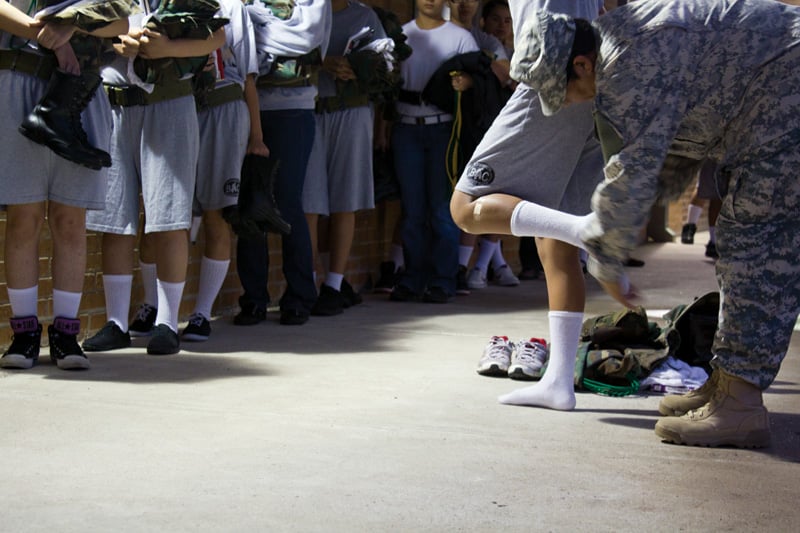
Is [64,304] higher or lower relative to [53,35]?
lower

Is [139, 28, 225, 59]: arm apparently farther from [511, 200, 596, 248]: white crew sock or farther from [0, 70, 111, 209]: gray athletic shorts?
[511, 200, 596, 248]: white crew sock

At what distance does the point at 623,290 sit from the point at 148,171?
2456mm

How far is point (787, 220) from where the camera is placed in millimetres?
3318

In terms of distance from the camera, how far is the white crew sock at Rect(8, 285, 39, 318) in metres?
4.38

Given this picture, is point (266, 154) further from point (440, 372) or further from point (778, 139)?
point (778, 139)

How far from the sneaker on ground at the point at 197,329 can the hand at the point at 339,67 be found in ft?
5.31

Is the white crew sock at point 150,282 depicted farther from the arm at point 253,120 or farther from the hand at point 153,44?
the hand at point 153,44

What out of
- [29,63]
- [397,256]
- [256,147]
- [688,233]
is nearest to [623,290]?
[29,63]

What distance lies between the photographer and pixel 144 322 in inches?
209

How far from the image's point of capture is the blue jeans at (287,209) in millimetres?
5836

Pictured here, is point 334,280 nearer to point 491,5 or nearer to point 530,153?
point 491,5

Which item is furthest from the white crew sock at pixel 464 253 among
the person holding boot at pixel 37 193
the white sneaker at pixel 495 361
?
the person holding boot at pixel 37 193

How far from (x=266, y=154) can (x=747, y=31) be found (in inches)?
109

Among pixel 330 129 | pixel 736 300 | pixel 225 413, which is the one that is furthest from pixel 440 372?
pixel 330 129
